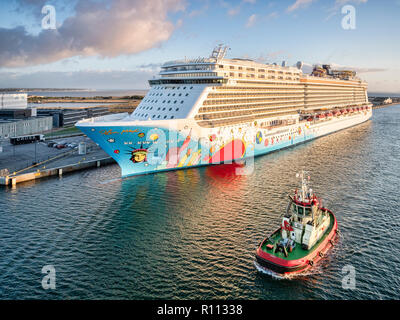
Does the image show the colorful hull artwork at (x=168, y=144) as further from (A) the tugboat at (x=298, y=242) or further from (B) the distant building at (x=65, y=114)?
(B) the distant building at (x=65, y=114)

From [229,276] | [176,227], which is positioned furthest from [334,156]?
[229,276]

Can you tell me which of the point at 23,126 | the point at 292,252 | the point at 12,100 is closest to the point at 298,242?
the point at 292,252

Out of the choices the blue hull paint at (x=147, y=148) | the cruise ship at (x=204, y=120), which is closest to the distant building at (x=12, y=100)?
the cruise ship at (x=204, y=120)

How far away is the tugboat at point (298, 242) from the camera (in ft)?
60.7

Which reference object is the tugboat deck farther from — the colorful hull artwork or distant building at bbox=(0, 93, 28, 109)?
distant building at bbox=(0, 93, 28, 109)

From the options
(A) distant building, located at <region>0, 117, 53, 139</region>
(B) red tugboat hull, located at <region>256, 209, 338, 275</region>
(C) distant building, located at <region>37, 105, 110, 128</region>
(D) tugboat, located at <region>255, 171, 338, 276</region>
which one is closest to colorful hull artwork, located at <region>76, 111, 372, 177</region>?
(D) tugboat, located at <region>255, 171, 338, 276</region>

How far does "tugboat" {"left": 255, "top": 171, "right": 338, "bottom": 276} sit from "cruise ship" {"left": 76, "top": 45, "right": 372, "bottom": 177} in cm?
1829

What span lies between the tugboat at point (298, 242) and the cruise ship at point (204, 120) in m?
18.3

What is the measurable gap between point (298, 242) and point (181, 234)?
Result: 320 inches

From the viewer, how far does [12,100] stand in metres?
87.2

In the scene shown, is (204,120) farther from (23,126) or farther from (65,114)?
(65,114)

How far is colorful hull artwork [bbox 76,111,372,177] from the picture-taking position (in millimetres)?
32812
